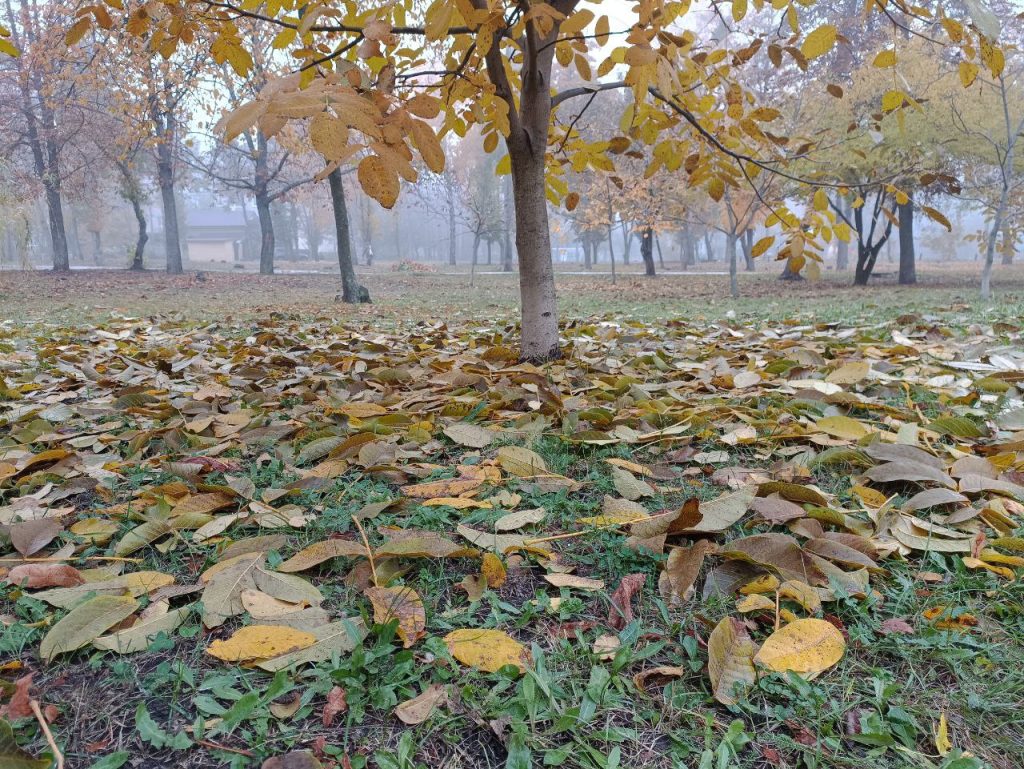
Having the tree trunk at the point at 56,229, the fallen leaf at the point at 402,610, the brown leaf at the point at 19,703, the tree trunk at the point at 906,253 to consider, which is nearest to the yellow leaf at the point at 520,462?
the fallen leaf at the point at 402,610

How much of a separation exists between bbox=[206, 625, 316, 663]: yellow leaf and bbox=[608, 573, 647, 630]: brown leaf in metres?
0.50

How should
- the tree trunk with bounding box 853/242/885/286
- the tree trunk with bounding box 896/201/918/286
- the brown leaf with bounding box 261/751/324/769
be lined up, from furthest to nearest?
the tree trunk with bounding box 896/201/918/286 < the tree trunk with bounding box 853/242/885/286 < the brown leaf with bounding box 261/751/324/769

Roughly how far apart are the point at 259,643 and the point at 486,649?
0.36 m

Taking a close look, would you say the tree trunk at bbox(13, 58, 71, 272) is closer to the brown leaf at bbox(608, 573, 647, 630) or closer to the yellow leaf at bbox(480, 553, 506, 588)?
the yellow leaf at bbox(480, 553, 506, 588)

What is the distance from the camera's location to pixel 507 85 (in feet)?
9.03

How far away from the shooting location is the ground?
0.87 m

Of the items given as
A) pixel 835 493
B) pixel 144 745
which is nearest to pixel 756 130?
pixel 835 493

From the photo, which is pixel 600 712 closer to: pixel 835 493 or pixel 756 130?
Result: pixel 835 493

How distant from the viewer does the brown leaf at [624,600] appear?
1.10 m

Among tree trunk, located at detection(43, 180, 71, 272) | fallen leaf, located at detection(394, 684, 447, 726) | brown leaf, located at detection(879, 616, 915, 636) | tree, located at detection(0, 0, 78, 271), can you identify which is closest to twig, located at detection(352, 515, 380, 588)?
fallen leaf, located at detection(394, 684, 447, 726)

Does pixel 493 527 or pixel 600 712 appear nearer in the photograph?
pixel 600 712

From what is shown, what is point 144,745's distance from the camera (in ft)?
2.79

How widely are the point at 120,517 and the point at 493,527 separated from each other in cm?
89

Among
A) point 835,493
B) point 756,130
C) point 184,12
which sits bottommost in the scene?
point 835,493
